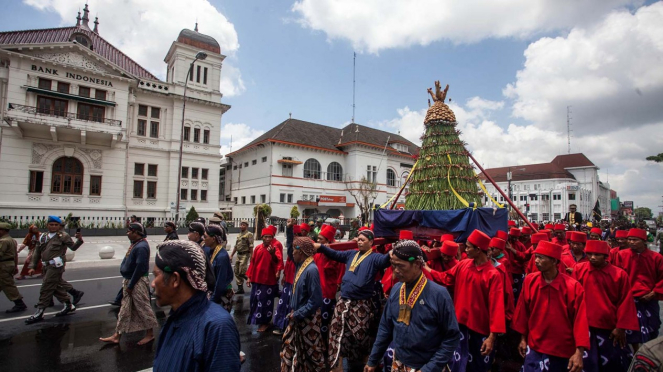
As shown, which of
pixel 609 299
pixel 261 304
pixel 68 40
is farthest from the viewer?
pixel 68 40

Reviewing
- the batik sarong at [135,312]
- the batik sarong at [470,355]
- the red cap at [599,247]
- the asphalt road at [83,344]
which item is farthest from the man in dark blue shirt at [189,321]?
the batik sarong at [135,312]

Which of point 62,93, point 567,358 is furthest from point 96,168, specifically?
point 567,358

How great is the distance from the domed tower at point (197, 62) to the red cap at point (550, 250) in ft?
109

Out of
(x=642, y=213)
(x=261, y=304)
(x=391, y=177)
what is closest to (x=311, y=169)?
(x=391, y=177)

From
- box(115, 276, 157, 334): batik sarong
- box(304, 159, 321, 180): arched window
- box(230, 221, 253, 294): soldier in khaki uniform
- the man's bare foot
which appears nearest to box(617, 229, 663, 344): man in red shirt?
box(115, 276, 157, 334): batik sarong

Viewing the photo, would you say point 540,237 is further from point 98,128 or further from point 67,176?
point 67,176

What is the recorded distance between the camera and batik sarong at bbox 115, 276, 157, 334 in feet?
18.2

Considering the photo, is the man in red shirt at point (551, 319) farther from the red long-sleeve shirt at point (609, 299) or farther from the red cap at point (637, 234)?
the red cap at point (637, 234)

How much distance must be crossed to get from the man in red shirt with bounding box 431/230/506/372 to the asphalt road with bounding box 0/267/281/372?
2.55 metres

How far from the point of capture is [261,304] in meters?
6.66

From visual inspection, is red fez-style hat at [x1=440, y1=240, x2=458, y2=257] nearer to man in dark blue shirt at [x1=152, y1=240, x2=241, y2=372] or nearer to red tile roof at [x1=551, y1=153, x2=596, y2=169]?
man in dark blue shirt at [x1=152, y1=240, x2=241, y2=372]

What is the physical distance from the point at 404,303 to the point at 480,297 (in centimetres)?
135

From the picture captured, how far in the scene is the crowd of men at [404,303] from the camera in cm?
189

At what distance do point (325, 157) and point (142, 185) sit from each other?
20.4m
